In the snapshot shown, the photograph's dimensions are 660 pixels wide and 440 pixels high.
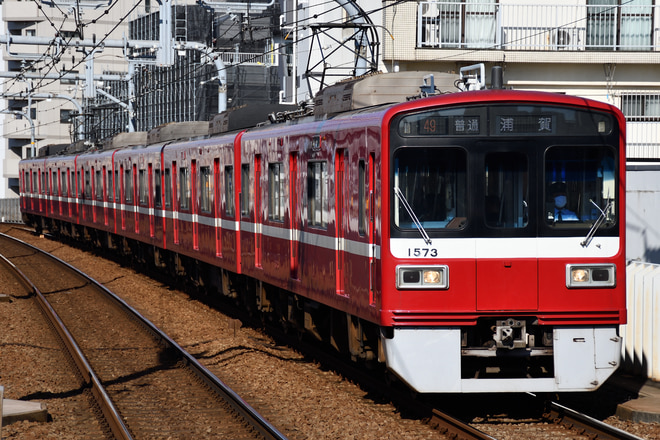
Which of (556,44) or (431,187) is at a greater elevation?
(556,44)

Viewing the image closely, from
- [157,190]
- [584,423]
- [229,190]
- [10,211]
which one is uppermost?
[229,190]

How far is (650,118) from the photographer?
69.5ft

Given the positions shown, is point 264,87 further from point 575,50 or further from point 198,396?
point 198,396

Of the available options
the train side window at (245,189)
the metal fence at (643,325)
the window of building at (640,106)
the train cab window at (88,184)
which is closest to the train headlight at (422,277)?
the metal fence at (643,325)

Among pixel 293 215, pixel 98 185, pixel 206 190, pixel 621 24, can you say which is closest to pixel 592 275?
pixel 293 215

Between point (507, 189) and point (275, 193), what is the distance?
4.36 meters

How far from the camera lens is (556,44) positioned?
20672mm

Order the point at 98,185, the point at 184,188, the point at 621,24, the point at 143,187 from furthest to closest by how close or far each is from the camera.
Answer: the point at 98,185 < the point at 621,24 < the point at 143,187 < the point at 184,188

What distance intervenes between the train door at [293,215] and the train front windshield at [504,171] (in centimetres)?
311

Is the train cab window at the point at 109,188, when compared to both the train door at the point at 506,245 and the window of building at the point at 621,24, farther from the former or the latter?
the train door at the point at 506,245

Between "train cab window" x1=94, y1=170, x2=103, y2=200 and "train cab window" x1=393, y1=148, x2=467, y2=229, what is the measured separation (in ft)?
61.5

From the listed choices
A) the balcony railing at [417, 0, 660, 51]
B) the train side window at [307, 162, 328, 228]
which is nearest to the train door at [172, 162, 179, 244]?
the balcony railing at [417, 0, 660, 51]

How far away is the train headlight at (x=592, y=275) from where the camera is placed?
7.94 meters

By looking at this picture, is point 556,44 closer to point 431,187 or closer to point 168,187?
point 168,187
